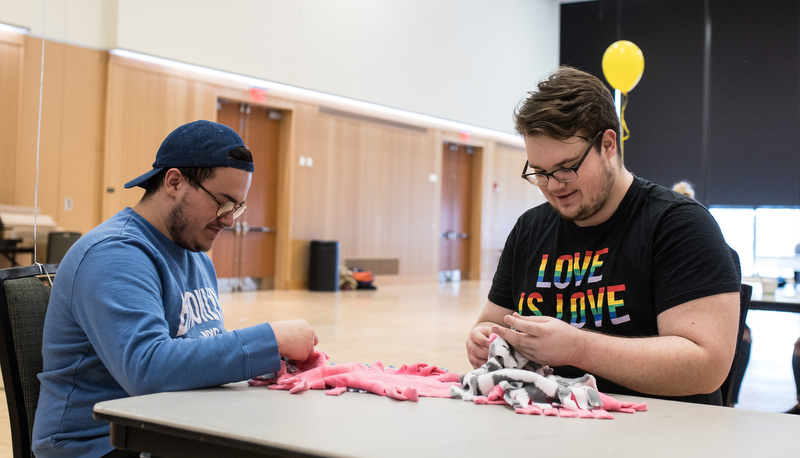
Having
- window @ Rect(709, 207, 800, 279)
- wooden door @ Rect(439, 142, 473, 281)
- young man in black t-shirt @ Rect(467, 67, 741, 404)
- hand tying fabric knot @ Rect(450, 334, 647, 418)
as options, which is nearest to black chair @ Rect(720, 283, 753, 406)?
young man in black t-shirt @ Rect(467, 67, 741, 404)

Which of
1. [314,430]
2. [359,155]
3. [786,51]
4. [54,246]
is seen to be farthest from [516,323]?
[786,51]

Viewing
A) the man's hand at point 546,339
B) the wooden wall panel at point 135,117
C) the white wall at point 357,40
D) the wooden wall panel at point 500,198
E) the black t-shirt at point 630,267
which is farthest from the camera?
the wooden wall panel at point 500,198

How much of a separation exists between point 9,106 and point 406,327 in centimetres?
446

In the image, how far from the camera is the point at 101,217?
7660mm

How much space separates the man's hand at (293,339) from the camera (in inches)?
51.6

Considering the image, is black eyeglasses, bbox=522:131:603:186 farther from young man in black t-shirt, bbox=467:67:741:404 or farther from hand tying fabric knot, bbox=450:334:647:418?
hand tying fabric knot, bbox=450:334:647:418

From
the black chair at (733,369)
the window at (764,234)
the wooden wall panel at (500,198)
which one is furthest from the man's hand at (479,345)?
the wooden wall panel at (500,198)

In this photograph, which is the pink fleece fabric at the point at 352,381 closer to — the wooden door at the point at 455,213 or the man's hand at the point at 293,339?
the man's hand at the point at 293,339

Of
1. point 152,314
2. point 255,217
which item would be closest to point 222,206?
point 152,314

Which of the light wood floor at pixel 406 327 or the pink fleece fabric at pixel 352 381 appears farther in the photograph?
the light wood floor at pixel 406 327

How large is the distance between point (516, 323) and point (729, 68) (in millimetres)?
12508

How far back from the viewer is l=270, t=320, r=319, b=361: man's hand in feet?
4.30

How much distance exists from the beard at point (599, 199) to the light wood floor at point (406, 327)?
248 cm

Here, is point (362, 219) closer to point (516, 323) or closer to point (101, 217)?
point (101, 217)
